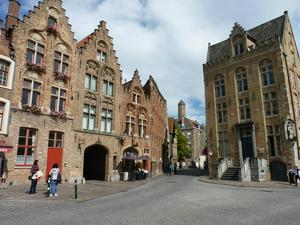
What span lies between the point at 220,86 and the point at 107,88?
14.3m

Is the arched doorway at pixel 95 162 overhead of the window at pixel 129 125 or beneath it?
beneath

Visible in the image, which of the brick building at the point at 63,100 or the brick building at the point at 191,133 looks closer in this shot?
the brick building at the point at 63,100

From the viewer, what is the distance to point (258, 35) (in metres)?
29.8

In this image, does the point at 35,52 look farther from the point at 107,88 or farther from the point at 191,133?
the point at 191,133

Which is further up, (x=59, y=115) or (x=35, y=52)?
(x=35, y=52)

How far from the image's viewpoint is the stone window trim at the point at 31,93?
60.2ft

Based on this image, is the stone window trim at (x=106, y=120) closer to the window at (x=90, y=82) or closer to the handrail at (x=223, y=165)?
the window at (x=90, y=82)

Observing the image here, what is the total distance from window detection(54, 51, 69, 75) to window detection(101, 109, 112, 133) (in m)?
5.31

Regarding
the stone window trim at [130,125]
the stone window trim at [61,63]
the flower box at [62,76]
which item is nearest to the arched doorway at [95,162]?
the stone window trim at [130,125]

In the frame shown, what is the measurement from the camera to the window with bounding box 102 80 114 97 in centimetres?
2453

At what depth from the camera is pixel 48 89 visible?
19.8 m

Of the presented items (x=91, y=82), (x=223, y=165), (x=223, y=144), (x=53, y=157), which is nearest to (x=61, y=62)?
(x=91, y=82)

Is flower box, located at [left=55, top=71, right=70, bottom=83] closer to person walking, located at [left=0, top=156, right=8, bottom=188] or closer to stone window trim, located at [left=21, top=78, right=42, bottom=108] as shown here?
stone window trim, located at [left=21, top=78, right=42, bottom=108]

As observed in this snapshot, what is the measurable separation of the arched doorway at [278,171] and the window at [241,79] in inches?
344
